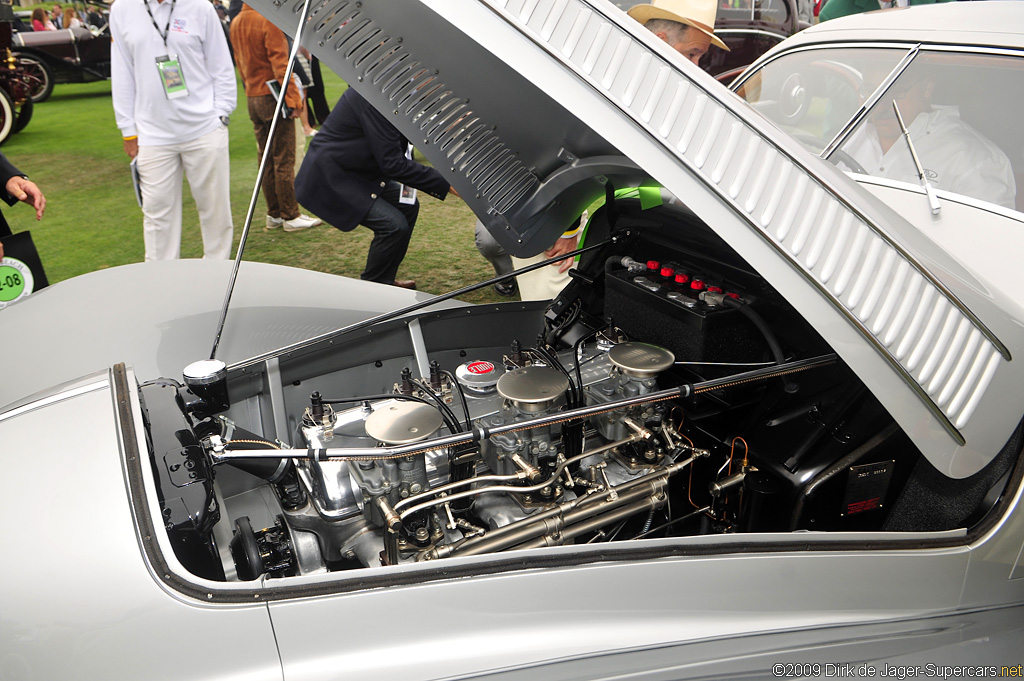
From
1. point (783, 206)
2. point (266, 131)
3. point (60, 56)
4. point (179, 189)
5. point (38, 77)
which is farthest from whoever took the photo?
point (60, 56)

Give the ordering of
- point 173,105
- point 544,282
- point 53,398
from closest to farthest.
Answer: point 53,398 < point 544,282 < point 173,105

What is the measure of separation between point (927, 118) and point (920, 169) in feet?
0.66

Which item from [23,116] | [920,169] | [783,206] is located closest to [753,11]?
[920,169]

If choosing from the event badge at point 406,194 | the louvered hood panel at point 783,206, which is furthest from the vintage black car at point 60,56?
the louvered hood panel at point 783,206

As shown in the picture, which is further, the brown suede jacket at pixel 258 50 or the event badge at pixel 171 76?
the brown suede jacket at pixel 258 50

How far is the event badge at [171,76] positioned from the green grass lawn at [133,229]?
4.64 feet

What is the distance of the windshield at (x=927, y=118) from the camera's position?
1.91 meters

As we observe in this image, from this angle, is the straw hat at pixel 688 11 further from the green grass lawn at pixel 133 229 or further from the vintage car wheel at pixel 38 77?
the vintage car wheel at pixel 38 77

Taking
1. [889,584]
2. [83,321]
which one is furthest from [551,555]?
[83,321]

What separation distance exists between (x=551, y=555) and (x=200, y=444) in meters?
0.77

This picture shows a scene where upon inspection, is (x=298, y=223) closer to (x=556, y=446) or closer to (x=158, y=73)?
(x=158, y=73)

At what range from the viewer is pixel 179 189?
460 centimetres

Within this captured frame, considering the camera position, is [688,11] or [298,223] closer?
[688,11]

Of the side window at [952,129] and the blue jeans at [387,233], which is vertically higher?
the side window at [952,129]
